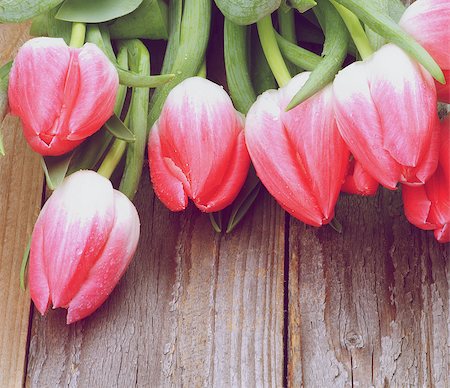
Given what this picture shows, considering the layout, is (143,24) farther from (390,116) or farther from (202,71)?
(390,116)

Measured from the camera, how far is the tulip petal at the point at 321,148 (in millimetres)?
669

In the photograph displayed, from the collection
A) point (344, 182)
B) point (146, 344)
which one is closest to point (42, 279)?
point (146, 344)

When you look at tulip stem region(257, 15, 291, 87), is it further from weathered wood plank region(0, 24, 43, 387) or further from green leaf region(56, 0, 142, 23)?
weathered wood plank region(0, 24, 43, 387)

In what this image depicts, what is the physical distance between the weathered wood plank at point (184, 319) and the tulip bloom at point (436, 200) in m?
0.12

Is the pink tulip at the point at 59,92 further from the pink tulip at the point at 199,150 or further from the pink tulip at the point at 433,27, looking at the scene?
the pink tulip at the point at 433,27

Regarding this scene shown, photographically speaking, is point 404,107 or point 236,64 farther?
point 236,64

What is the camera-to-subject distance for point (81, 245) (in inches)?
26.3

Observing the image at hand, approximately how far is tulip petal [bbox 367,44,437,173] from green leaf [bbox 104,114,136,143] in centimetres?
19

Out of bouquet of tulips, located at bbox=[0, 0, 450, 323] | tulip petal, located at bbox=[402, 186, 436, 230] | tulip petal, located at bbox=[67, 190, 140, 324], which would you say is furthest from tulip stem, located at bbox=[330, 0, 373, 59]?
tulip petal, located at bbox=[67, 190, 140, 324]

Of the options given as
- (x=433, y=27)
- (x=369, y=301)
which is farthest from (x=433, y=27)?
(x=369, y=301)

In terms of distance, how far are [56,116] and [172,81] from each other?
0.13m

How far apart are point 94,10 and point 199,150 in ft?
0.52

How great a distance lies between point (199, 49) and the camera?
0.78 metres

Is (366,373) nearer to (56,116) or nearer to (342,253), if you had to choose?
(342,253)
